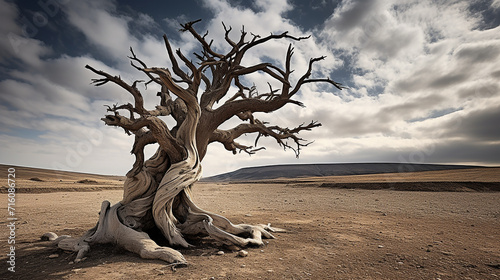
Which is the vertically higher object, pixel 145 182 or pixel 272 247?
pixel 145 182

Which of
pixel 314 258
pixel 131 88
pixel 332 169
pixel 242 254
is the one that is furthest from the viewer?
pixel 332 169

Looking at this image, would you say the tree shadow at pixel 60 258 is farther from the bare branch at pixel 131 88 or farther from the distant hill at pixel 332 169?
the distant hill at pixel 332 169

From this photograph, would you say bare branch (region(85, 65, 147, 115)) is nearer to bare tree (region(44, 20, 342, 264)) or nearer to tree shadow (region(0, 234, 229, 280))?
bare tree (region(44, 20, 342, 264))

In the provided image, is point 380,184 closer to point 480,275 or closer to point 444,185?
point 444,185

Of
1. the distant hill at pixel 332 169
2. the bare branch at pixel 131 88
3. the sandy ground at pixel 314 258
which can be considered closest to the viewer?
the sandy ground at pixel 314 258

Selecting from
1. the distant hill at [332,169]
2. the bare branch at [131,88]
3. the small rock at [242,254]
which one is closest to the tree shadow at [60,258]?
the small rock at [242,254]

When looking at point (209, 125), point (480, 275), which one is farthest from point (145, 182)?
point (480, 275)

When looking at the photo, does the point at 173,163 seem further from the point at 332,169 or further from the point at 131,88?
the point at 332,169

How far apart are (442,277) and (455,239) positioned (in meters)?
3.34

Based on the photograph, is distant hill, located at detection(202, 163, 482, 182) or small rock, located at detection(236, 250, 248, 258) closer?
small rock, located at detection(236, 250, 248, 258)

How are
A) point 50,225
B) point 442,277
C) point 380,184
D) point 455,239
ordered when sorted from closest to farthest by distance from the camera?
point 442,277 → point 455,239 → point 50,225 → point 380,184

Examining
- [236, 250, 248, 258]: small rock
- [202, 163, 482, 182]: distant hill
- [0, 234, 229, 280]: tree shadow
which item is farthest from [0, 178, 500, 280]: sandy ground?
[202, 163, 482, 182]: distant hill

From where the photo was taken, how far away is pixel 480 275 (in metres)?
4.03

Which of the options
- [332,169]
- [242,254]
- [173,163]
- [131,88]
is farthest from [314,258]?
[332,169]
